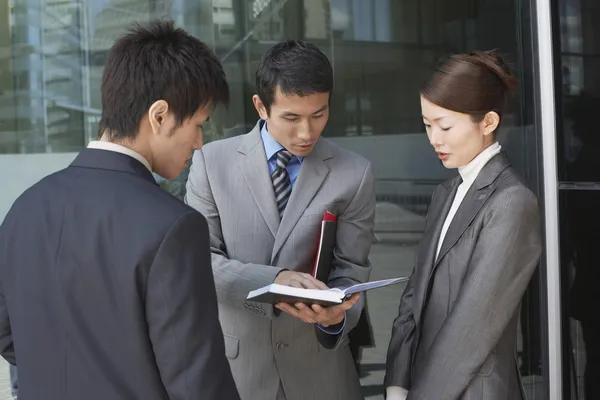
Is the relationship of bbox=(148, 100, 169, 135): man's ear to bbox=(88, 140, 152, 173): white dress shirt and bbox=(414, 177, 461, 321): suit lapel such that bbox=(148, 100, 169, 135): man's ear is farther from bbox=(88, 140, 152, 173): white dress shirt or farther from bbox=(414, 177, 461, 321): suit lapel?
bbox=(414, 177, 461, 321): suit lapel

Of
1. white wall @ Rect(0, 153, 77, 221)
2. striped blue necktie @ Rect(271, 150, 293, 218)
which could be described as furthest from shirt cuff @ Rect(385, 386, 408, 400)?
white wall @ Rect(0, 153, 77, 221)

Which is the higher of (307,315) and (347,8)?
(347,8)

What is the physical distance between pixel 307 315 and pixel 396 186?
2268mm

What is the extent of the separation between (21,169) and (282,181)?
9.76 ft

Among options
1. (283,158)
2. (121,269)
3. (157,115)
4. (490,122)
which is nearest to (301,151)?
(283,158)

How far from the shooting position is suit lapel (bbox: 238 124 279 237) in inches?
91.0

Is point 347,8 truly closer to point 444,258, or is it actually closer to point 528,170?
point 528,170

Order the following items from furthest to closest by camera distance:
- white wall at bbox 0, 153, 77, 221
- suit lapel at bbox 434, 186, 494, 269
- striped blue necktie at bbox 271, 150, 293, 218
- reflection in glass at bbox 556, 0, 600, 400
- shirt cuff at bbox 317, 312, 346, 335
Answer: white wall at bbox 0, 153, 77, 221 < reflection in glass at bbox 556, 0, 600, 400 < striped blue necktie at bbox 271, 150, 293, 218 < shirt cuff at bbox 317, 312, 346, 335 < suit lapel at bbox 434, 186, 494, 269

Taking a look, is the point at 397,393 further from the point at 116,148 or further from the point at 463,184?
the point at 116,148

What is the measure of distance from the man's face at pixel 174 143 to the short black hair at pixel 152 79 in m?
0.02

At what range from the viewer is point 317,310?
2025 mm

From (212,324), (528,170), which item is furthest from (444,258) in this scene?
(528,170)

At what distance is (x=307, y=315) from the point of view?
6.72ft

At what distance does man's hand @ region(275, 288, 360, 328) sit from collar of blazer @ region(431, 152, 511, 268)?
25 cm
